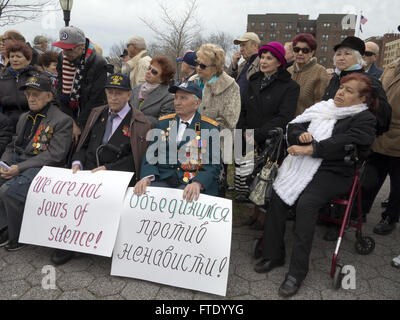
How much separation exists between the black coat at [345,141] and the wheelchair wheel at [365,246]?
88 centimetres

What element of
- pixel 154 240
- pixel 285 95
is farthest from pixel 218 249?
pixel 285 95

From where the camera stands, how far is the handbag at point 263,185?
2.83 m

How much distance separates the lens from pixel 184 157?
9.99ft

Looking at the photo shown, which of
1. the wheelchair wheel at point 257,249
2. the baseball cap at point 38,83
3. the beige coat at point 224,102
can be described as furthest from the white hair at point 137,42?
the wheelchair wheel at point 257,249

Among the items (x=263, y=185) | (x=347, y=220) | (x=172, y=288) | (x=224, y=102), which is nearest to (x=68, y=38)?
(x=224, y=102)

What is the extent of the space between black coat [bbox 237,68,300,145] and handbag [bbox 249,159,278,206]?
2.19 ft

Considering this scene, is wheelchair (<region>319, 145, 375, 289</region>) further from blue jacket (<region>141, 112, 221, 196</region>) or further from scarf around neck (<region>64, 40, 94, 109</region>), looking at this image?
scarf around neck (<region>64, 40, 94, 109</region>)

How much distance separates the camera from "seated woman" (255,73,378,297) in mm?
2594

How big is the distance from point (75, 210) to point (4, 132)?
5.43ft

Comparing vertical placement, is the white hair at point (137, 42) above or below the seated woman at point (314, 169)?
above

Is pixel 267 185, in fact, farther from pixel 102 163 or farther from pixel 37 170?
pixel 37 170

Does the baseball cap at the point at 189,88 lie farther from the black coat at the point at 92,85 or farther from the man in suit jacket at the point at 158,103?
the black coat at the point at 92,85

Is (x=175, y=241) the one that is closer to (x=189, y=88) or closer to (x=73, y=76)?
(x=189, y=88)

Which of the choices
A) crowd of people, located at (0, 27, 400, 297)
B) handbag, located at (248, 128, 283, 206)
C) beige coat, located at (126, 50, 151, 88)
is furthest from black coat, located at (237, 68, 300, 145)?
beige coat, located at (126, 50, 151, 88)
